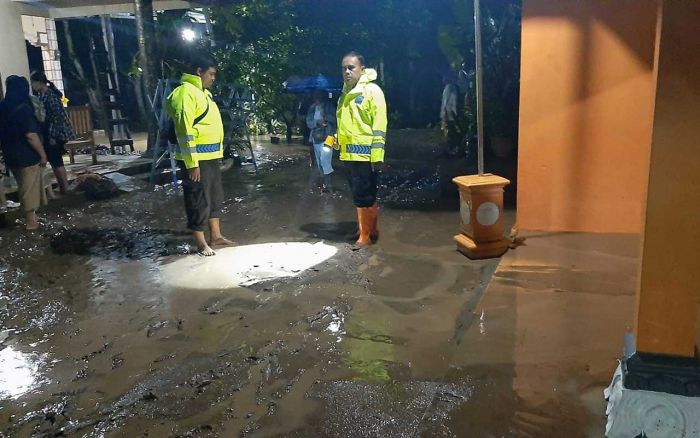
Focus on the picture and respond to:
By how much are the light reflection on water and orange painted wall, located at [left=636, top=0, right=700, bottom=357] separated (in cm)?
352

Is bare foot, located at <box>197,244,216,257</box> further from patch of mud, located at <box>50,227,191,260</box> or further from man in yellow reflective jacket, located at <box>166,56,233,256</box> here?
patch of mud, located at <box>50,227,191,260</box>

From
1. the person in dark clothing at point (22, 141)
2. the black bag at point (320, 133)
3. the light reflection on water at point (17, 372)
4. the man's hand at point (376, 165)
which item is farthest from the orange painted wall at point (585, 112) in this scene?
the person in dark clothing at point (22, 141)

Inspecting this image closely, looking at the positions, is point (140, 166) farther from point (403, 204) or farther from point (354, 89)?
point (354, 89)

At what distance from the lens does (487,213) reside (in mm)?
5379

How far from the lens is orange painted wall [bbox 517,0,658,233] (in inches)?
216

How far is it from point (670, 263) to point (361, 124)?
3.86 meters

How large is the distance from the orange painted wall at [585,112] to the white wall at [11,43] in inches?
324

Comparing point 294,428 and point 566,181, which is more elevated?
point 566,181

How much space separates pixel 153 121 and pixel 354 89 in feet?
24.7

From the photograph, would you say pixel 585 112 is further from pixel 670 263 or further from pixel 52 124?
pixel 52 124

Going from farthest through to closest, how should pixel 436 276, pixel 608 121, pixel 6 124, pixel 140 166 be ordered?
pixel 140 166 < pixel 6 124 < pixel 608 121 < pixel 436 276

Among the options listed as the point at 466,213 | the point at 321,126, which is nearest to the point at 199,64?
the point at 466,213

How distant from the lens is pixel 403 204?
28.0 ft

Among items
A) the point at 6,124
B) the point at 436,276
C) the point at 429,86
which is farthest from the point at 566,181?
the point at 429,86
